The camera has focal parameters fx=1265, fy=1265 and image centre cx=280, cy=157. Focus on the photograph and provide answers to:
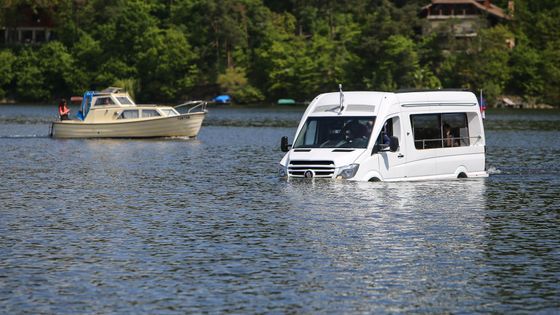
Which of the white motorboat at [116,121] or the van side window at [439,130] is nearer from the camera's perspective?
the van side window at [439,130]

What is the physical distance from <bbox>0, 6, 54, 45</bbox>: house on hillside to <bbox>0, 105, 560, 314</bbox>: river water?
140 metres

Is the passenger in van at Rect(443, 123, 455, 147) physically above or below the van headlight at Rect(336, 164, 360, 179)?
above

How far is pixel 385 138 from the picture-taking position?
35094 millimetres

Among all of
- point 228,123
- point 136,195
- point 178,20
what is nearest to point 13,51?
point 178,20

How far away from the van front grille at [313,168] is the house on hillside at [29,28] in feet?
497

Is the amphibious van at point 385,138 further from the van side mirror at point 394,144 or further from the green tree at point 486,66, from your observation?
the green tree at point 486,66

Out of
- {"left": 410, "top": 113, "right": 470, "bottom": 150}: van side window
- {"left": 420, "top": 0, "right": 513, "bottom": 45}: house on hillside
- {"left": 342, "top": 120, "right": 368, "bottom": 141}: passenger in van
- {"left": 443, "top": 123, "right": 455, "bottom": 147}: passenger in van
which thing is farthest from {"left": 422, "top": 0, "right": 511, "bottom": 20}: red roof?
{"left": 342, "top": 120, "right": 368, "bottom": 141}: passenger in van

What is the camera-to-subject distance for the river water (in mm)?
18859

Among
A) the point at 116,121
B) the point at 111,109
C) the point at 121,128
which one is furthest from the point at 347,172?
the point at 111,109

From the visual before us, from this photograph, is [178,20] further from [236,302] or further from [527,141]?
[236,302]

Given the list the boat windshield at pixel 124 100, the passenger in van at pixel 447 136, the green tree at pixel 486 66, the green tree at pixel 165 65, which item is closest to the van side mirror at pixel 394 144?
the passenger in van at pixel 447 136

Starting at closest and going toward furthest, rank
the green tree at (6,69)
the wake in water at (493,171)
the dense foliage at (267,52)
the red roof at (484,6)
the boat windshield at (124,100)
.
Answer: the wake in water at (493,171) → the boat windshield at (124,100) → the dense foliage at (267,52) → the red roof at (484,6) → the green tree at (6,69)

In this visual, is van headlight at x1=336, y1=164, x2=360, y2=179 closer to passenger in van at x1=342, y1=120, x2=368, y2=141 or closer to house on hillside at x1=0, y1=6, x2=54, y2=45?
passenger in van at x1=342, y1=120, x2=368, y2=141

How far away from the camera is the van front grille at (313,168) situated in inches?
1348
